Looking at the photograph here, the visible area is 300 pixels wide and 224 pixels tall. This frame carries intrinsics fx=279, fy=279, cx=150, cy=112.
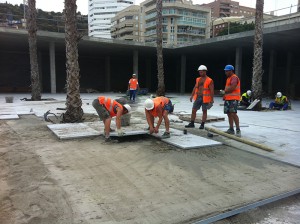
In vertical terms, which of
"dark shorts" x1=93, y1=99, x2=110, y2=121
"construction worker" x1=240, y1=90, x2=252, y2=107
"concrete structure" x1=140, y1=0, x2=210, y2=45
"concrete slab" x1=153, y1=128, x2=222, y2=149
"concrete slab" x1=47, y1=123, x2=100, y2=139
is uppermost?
"concrete structure" x1=140, y1=0, x2=210, y2=45

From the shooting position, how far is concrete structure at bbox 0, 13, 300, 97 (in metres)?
20.4

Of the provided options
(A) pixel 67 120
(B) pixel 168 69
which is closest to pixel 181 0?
(B) pixel 168 69

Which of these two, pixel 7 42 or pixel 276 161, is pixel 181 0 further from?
pixel 276 161

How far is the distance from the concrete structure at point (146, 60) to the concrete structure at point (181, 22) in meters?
48.9

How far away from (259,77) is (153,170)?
34.2 feet

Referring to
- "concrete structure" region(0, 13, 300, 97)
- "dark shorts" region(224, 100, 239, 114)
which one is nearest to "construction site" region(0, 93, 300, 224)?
"dark shorts" region(224, 100, 239, 114)

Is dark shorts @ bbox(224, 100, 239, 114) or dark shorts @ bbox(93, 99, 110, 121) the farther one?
dark shorts @ bbox(224, 100, 239, 114)

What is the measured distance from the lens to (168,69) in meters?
37.2

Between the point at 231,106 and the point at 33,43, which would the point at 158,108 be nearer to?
the point at 231,106

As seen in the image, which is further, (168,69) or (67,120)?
(168,69)

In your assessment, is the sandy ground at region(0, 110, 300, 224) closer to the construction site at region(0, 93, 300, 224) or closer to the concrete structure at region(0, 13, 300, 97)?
the construction site at region(0, 93, 300, 224)

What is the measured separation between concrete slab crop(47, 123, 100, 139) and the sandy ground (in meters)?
0.47

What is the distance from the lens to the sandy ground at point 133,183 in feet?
9.87

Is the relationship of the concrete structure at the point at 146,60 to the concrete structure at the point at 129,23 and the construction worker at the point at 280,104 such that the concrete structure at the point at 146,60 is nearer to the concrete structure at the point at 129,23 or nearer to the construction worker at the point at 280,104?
the construction worker at the point at 280,104
